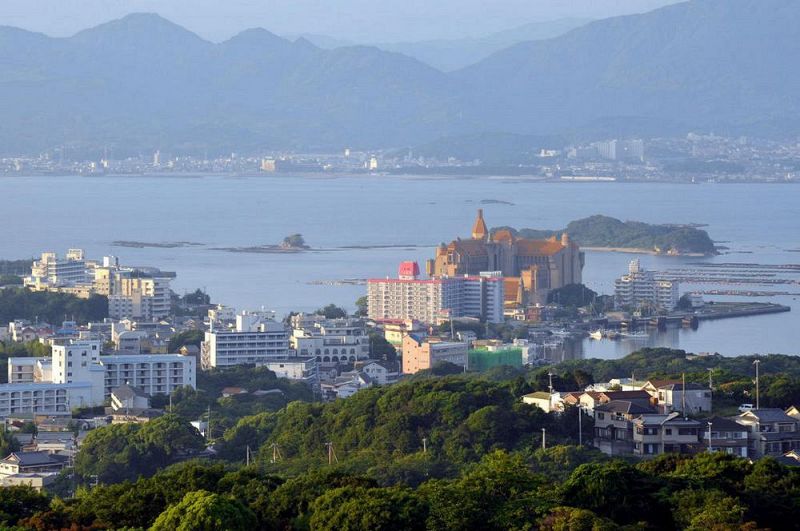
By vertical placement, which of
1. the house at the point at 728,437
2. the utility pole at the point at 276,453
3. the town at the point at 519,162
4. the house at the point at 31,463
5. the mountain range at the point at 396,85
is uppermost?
the mountain range at the point at 396,85

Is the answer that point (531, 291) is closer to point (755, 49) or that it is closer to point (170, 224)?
point (170, 224)

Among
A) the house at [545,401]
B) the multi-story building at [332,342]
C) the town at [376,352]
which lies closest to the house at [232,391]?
the town at [376,352]

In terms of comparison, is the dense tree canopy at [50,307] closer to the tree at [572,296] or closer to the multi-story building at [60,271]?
the multi-story building at [60,271]

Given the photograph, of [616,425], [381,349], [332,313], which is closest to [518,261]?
[332,313]

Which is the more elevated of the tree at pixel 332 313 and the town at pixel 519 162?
the town at pixel 519 162

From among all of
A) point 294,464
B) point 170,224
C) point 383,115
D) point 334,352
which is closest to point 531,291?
point 334,352

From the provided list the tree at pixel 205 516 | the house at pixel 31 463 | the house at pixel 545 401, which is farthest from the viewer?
the house at pixel 545 401
